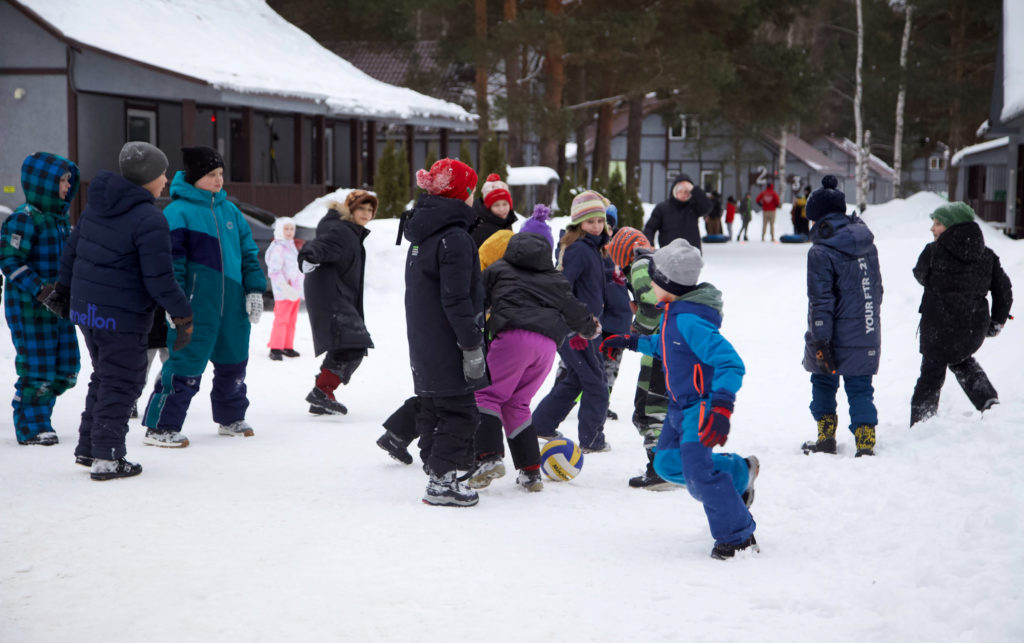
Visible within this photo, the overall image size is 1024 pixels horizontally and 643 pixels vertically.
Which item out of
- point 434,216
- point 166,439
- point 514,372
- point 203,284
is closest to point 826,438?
point 514,372

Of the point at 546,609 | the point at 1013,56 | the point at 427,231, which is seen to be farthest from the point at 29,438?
the point at 1013,56

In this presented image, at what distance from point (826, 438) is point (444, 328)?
2840 millimetres

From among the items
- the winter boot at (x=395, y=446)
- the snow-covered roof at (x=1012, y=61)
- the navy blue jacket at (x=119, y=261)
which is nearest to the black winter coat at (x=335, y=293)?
the winter boot at (x=395, y=446)

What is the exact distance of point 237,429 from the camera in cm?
723

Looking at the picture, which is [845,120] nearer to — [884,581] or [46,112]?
[46,112]

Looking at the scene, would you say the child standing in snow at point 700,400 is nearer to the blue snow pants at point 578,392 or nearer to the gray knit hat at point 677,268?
the gray knit hat at point 677,268

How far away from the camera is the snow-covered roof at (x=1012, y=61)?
68.6ft

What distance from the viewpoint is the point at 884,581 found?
13.8 feet

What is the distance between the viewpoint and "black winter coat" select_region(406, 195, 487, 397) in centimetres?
531

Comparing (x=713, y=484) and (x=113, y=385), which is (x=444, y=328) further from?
(x=113, y=385)

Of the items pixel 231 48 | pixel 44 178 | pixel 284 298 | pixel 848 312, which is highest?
pixel 231 48

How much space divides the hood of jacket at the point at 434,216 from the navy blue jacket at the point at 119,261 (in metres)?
1.46

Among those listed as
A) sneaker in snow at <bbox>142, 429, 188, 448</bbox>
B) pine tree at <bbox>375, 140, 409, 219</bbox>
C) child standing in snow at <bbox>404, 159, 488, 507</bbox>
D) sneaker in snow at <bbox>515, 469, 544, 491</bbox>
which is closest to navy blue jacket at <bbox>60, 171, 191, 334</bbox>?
sneaker in snow at <bbox>142, 429, 188, 448</bbox>

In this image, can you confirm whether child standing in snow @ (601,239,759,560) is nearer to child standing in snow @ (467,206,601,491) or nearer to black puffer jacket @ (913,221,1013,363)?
child standing in snow @ (467,206,601,491)
